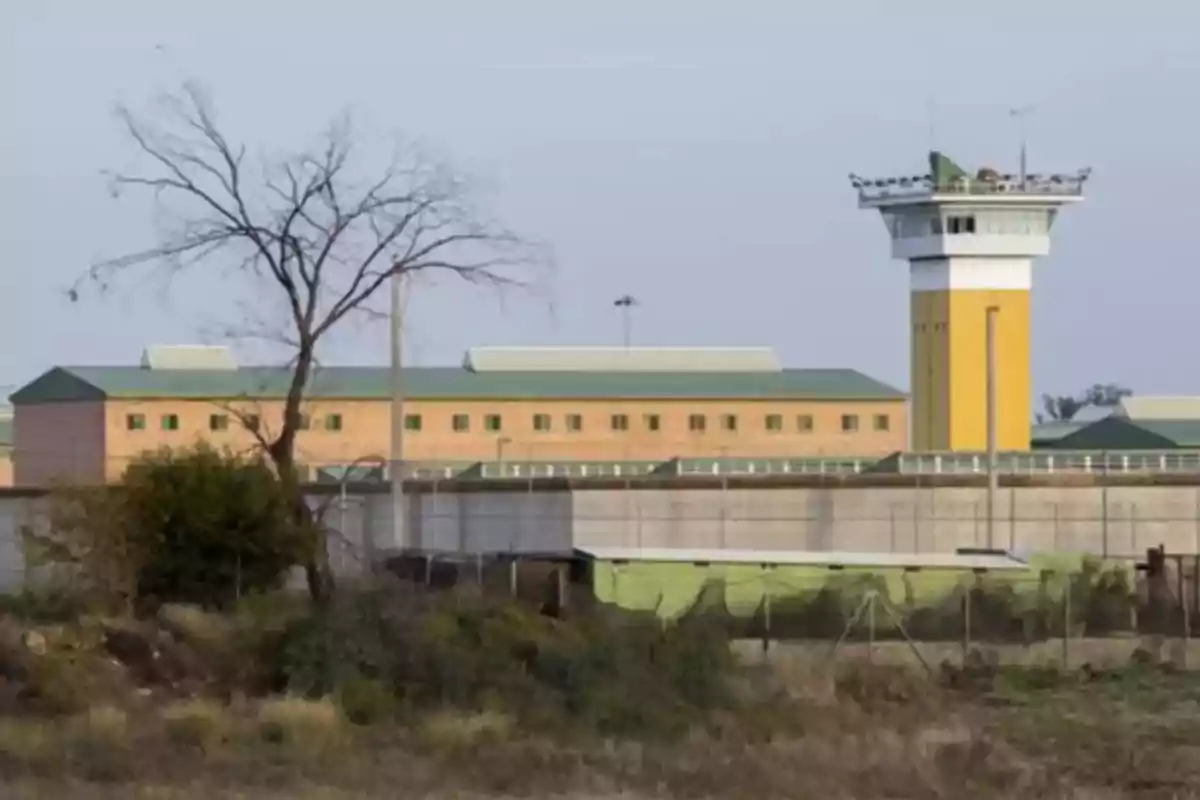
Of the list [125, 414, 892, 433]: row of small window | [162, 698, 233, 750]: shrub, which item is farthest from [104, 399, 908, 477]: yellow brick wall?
[162, 698, 233, 750]: shrub

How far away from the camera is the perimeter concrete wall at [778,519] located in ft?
201

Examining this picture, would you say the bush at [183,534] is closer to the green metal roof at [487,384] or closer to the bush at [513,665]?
the bush at [513,665]

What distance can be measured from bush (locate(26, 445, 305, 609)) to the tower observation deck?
2107 inches

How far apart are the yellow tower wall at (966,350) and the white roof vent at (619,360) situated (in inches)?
774

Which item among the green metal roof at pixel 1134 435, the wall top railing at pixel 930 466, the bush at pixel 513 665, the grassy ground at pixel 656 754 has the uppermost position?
the green metal roof at pixel 1134 435

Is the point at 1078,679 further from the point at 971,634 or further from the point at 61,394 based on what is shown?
the point at 61,394

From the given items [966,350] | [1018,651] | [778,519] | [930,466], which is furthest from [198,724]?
[966,350]

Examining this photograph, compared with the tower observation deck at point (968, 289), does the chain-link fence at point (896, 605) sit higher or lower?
lower

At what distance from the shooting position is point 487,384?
349 feet

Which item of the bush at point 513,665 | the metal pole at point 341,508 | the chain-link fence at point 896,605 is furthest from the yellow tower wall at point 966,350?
the bush at point 513,665

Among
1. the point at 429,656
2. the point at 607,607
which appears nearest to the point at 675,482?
the point at 607,607

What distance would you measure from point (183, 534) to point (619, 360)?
73.6 m

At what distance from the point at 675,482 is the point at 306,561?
81.8ft

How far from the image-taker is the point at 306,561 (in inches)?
1513
